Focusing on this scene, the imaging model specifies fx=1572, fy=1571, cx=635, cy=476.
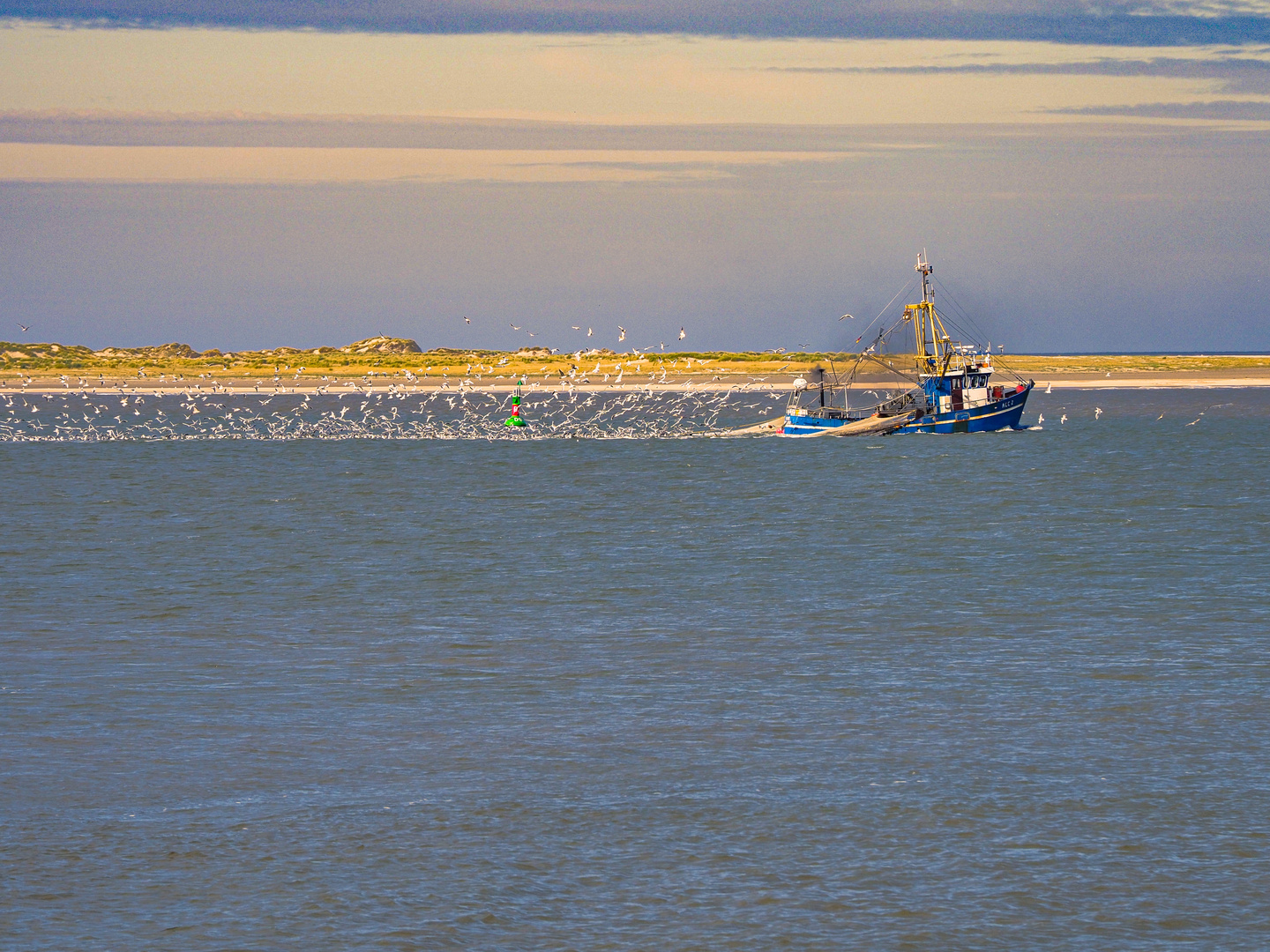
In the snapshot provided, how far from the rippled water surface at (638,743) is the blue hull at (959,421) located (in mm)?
50349

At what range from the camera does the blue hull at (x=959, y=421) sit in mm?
88500

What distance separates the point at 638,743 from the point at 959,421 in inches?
2964

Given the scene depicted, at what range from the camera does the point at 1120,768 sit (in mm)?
14812

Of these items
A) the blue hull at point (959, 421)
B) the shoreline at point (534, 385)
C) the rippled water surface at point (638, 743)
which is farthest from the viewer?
the shoreline at point (534, 385)

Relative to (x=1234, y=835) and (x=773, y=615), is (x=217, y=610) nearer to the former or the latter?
(x=773, y=615)

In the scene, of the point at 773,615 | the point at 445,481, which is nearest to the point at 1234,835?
the point at 773,615

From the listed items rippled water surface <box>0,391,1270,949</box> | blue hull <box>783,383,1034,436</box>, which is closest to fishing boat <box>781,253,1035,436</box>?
blue hull <box>783,383,1034,436</box>

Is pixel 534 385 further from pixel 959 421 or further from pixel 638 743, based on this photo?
pixel 638 743

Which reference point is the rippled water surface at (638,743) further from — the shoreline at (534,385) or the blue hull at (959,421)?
the shoreline at (534,385)

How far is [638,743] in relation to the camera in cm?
1600

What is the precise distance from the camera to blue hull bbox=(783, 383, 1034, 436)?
88.5 meters

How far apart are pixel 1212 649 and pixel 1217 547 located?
1457 cm

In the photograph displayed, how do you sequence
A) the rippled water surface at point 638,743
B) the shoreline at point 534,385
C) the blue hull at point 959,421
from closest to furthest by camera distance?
the rippled water surface at point 638,743, the blue hull at point 959,421, the shoreline at point 534,385

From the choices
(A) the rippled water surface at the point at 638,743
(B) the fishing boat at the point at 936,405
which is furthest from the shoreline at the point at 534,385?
(A) the rippled water surface at the point at 638,743
